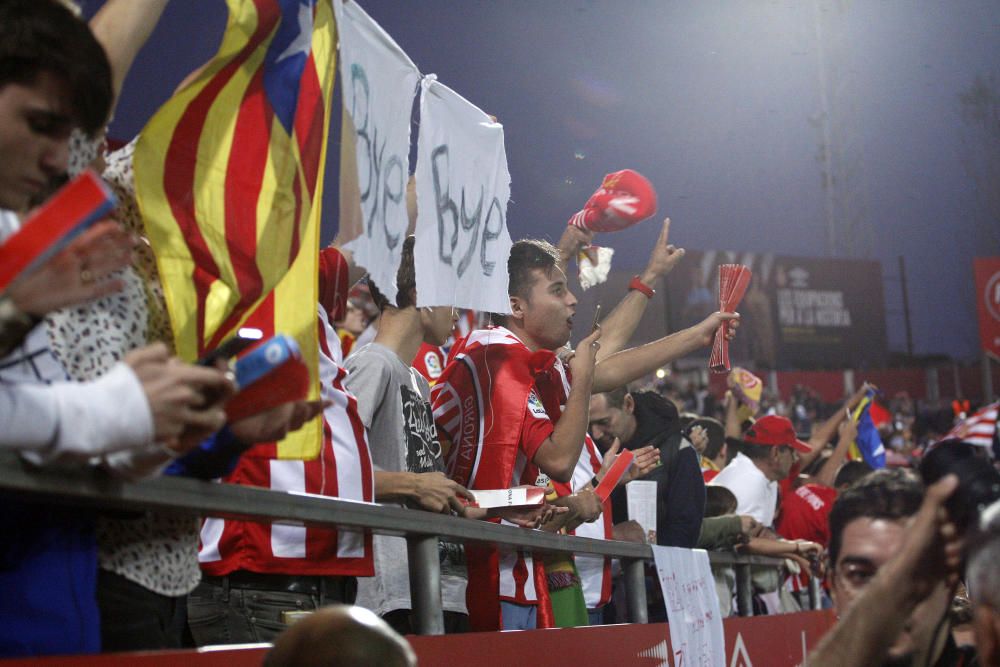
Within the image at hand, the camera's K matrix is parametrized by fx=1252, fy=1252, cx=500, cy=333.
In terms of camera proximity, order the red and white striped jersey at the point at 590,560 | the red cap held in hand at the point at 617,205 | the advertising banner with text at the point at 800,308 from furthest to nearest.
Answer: the advertising banner with text at the point at 800,308 < the red cap held in hand at the point at 617,205 < the red and white striped jersey at the point at 590,560

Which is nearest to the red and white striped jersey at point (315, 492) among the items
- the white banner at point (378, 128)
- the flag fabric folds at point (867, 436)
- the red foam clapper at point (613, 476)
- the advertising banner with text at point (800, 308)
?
the white banner at point (378, 128)

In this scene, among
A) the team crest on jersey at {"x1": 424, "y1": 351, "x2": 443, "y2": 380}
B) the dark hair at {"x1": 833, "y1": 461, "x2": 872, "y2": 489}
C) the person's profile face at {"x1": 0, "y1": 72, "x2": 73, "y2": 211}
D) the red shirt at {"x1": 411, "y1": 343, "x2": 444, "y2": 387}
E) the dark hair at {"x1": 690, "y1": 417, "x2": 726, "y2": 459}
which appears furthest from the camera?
the dark hair at {"x1": 833, "y1": 461, "x2": 872, "y2": 489}

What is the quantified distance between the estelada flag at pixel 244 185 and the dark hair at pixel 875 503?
111 cm

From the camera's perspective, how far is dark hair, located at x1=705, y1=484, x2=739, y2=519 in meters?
6.92

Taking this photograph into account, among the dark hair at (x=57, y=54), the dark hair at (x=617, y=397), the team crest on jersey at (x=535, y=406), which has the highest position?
the dark hair at (x=57, y=54)

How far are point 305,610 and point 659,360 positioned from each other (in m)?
2.63

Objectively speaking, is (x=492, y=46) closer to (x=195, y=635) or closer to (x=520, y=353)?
(x=520, y=353)

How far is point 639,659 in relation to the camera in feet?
14.3

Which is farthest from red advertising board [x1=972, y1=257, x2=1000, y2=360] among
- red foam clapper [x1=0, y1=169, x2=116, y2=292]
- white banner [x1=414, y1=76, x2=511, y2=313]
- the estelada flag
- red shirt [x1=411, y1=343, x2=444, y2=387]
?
red foam clapper [x1=0, y1=169, x2=116, y2=292]

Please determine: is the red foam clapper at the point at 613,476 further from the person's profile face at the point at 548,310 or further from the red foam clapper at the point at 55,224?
the red foam clapper at the point at 55,224

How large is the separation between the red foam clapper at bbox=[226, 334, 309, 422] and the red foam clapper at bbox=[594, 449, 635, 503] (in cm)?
247

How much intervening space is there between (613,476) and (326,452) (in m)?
1.62

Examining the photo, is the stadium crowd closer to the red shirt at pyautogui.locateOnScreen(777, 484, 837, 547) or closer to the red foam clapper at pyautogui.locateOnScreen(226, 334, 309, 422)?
the red foam clapper at pyautogui.locateOnScreen(226, 334, 309, 422)

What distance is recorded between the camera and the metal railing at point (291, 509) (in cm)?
186
